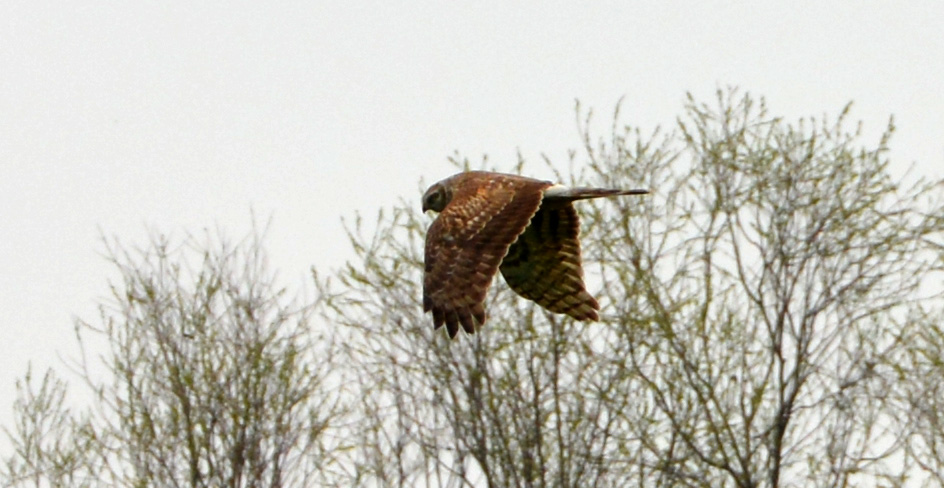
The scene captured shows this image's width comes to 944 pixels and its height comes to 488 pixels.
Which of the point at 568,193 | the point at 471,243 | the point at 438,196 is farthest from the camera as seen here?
the point at 438,196

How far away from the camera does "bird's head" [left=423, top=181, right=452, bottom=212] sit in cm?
1411

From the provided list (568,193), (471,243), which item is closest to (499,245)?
(471,243)

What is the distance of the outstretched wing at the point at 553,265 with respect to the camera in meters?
14.1

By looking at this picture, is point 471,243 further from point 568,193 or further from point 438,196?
point 438,196

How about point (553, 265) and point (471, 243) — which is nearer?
point (471, 243)

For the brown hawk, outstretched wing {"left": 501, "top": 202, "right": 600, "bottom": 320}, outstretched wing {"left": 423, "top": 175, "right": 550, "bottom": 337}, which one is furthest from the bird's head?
outstretched wing {"left": 423, "top": 175, "right": 550, "bottom": 337}

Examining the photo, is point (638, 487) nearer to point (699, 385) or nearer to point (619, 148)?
point (699, 385)

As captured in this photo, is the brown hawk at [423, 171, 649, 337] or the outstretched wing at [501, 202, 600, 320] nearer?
the brown hawk at [423, 171, 649, 337]

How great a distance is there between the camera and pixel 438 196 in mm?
14164

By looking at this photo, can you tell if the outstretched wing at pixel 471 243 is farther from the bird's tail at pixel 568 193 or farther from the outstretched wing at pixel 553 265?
the outstretched wing at pixel 553 265

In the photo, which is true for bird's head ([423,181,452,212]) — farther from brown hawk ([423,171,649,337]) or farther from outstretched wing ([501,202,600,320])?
outstretched wing ([501,202,600,320])

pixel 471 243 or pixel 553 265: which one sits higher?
pixel 553 265

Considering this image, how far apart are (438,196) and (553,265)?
2.56 ft

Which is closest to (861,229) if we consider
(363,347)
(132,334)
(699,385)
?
(699,385)
